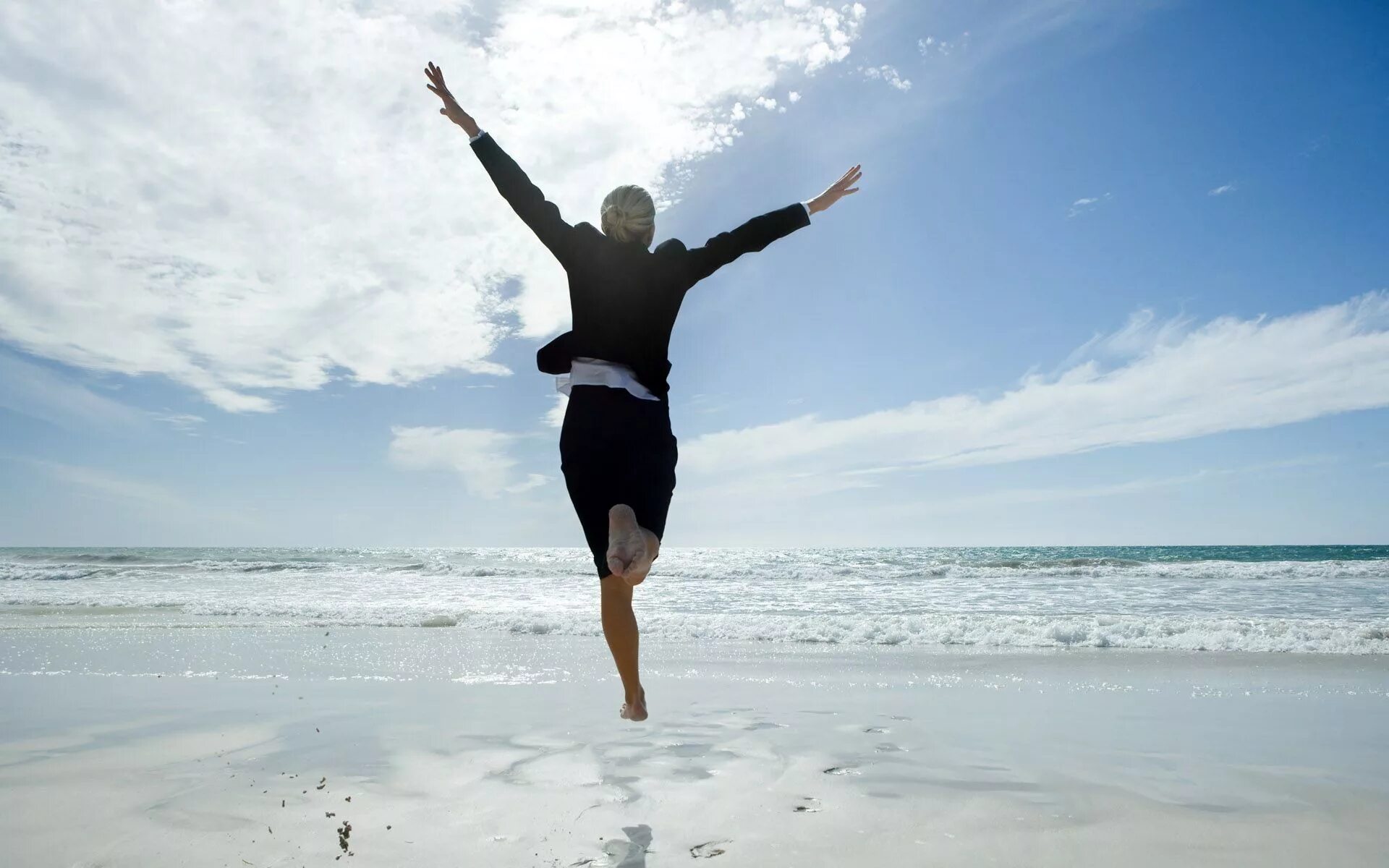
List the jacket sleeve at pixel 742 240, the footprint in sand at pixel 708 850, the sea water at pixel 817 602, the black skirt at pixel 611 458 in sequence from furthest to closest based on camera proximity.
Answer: the sea water at pixel 817 602, the jacket sleeve at pixel 742 240, the footprint in sand at pixel 708 850, the black skirt at pixel 611 458

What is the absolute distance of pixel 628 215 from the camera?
2691mm

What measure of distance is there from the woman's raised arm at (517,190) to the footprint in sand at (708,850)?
2.01 m

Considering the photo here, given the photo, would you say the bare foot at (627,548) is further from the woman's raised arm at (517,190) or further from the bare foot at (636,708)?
the woman's raised arm at (517,190)

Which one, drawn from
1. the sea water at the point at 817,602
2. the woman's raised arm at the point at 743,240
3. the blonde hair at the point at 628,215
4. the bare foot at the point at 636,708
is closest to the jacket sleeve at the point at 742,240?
the woman's raised arm at the point at 743,240

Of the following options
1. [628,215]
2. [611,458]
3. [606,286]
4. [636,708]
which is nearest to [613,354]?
[606,286]

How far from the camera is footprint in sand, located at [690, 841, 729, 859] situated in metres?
2.62

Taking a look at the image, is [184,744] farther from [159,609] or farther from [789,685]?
[159,609]

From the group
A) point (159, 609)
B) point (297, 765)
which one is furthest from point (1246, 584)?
point (159, 609)

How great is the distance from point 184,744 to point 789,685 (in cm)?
389

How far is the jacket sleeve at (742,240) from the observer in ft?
9.04

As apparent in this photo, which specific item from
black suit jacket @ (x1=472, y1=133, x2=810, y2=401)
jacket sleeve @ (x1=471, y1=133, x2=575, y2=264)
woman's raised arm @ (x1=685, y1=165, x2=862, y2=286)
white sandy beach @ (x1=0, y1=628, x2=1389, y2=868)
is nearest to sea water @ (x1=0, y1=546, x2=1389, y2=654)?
white sandy beach @ (x1=0, y1=628, x2=1389, y2=868)

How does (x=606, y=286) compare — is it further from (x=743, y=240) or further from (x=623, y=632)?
(x=623, y=632)

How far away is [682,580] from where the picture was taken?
2112cm

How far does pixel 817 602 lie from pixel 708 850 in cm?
1280
